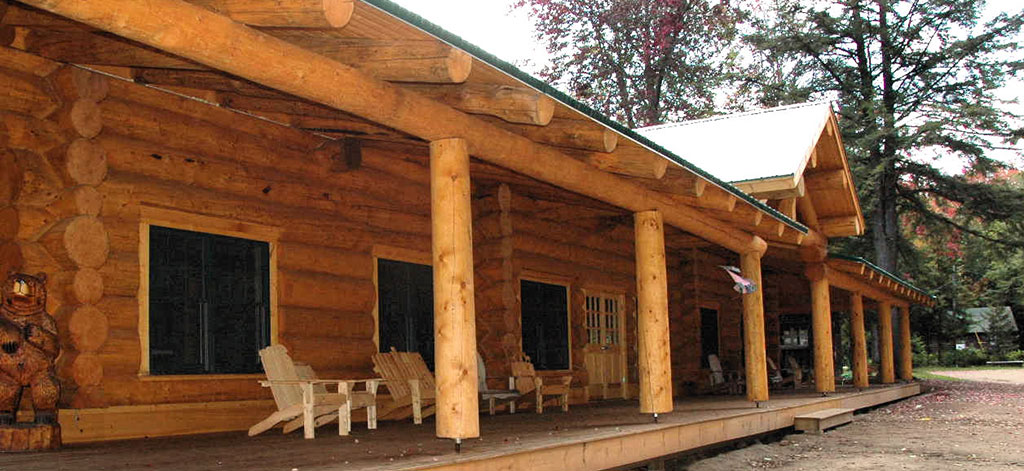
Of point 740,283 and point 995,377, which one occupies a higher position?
point 740,283

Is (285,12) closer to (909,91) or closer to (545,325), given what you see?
(545,325)

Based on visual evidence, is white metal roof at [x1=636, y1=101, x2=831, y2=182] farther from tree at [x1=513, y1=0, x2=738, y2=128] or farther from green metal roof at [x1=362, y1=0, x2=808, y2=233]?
tree at [x1=513, y1=0, x2=738, y2=128]

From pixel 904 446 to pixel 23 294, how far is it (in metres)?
7.81

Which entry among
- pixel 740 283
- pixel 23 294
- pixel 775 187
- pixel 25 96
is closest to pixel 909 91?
pixel 775 187

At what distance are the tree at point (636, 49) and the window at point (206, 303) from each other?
19272 millimetres

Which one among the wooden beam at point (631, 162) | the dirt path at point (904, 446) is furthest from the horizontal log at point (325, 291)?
the dirt path at point (904, 446)

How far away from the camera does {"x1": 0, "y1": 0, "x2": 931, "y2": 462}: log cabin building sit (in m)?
5.34

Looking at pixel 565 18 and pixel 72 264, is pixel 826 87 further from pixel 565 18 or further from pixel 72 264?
pixel 72 264

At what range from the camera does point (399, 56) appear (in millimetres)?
5367

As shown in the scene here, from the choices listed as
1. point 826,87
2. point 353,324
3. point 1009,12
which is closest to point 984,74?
point 1009,12

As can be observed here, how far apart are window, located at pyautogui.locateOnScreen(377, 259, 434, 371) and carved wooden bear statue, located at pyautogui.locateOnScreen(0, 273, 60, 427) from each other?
339 centimetres

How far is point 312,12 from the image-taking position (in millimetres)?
4484

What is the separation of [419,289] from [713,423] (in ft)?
9.56

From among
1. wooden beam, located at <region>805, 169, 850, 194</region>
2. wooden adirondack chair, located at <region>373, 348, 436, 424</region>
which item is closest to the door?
wooden beam, located at <region>805, 169, 850, 194</region>
